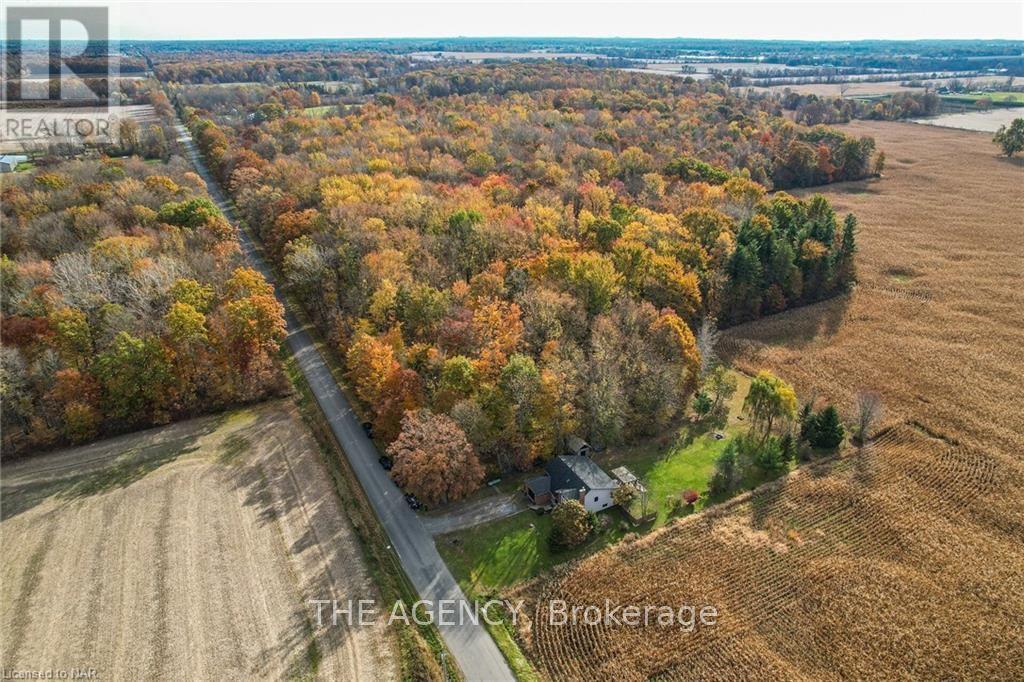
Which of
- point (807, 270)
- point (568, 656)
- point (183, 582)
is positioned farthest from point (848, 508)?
point (183, 582)

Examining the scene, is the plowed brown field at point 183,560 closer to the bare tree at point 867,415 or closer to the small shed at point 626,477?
the small shed at point 626,477

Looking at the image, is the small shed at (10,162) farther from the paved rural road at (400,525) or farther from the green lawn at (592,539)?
the green lawn at (592,539)

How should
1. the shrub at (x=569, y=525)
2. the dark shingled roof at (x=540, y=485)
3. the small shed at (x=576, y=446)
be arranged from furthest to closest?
the small shed at (x=576, y=446) → the dark shingled roof at (x=540, y=485) → the shrub at (x=569, y=525)

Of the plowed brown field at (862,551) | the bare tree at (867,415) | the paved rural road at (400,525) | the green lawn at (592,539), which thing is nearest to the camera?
the plowed brown field at (862,551)

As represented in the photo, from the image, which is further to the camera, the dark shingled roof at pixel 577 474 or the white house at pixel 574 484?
the dark shingled roof at pixel 577 474

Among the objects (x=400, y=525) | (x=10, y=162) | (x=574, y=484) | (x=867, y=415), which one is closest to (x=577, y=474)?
(x=574, y=484)

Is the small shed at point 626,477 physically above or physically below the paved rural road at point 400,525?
above

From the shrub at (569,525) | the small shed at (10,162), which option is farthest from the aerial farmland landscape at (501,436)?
the small shed at (10,162)

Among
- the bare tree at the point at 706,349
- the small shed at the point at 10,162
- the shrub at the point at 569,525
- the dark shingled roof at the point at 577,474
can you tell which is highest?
the small shed at the point at 10,162
